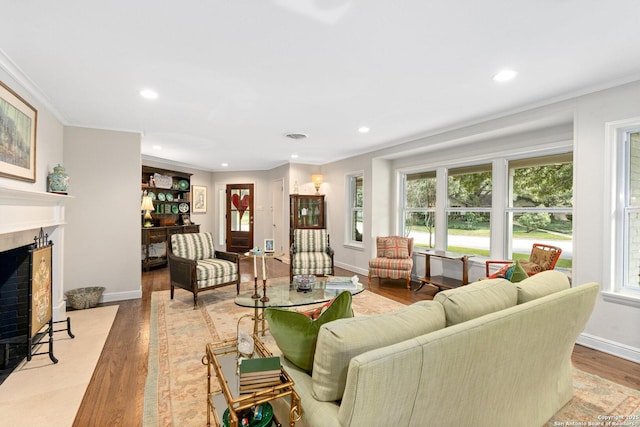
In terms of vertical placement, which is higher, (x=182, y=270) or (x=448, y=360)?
(x=448, y=360)

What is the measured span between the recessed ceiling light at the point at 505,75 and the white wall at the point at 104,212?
14.2 ft

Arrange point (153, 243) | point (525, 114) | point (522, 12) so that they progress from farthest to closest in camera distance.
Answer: point (153, 243)
point (525, 114)
point (522, 12)

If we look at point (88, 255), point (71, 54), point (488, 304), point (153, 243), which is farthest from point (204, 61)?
point (153, 243)

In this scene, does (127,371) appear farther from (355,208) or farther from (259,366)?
(355,208)

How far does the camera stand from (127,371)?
2389 millimetres

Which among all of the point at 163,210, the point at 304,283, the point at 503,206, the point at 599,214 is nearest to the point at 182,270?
the point at 304,283

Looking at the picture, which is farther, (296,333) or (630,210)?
(630,210)

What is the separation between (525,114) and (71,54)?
4140mm

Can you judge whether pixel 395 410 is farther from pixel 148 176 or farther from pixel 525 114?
pixel 148 176

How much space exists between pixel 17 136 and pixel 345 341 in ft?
10.6

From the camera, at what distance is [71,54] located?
7.22 ft

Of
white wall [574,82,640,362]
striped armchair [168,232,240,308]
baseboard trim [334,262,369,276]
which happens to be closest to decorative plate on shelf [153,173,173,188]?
striped armchair [168,232,240,308]

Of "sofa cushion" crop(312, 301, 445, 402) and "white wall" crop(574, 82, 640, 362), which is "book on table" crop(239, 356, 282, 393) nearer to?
"sofa cushion" crop(312, 301, 445, 402)

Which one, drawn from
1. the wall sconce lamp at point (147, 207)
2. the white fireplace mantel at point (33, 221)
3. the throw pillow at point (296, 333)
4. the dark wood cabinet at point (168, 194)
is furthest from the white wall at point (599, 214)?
the dark wood cabinet at point (168, 194)
